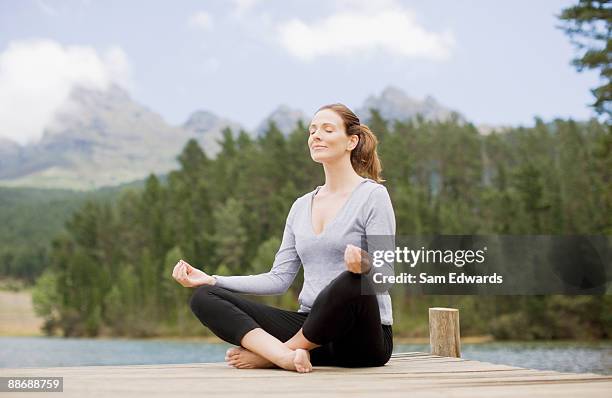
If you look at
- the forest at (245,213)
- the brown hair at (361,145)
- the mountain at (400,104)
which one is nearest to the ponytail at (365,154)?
the brown hair at (361,145)

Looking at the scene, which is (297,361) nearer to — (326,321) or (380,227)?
(326,321)

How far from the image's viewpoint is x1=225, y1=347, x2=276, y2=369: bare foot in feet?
10.1

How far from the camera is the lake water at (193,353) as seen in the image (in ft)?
73.1

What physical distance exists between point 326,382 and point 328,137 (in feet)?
3.43

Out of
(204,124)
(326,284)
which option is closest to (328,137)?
(326,284)

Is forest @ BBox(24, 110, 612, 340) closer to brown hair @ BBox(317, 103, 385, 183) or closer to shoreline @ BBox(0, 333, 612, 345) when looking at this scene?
shoreline @ BBox(0, 333, 612, 345)

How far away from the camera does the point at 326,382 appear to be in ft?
8.61

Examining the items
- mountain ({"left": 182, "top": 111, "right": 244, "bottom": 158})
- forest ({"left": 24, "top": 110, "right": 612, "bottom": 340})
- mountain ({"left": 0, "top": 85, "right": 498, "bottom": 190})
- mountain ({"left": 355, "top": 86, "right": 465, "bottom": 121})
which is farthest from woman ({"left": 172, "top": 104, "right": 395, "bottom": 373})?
mountain ({"left": 182, "top": 111, "right": 244, "bottom": 158})

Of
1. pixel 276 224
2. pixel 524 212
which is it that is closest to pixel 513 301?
pixel 524 212

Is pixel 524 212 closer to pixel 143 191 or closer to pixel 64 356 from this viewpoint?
pixel 64 356

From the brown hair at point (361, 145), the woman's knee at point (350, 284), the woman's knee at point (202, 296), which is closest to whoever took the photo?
the woman's knee at point (350, 284)

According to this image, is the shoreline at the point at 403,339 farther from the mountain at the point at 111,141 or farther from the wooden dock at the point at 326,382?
the mountain at the point at 111,141

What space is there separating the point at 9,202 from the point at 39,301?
36.7m

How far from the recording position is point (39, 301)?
150 ft
